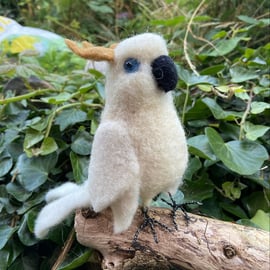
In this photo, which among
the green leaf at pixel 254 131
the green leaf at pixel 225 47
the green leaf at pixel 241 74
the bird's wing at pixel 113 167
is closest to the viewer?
the bird's wing at pixel 113 167

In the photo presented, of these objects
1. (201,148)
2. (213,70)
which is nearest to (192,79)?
(213,70)

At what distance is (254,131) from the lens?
0.63m

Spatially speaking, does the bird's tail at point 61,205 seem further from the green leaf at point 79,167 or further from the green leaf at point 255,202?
the green leaf at point 255,202

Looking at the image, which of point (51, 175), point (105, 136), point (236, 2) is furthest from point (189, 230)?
point (236, 2)

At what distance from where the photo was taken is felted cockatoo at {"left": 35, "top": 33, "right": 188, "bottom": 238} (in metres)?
0.40

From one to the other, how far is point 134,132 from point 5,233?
284 millimetres

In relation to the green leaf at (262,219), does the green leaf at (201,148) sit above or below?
above

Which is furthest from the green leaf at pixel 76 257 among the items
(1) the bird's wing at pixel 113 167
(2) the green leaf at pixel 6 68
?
(2) the green leaf at pixel 6 68

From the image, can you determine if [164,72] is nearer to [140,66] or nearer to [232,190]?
[140,66]

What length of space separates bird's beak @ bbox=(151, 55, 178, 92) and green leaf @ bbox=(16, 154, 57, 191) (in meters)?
0.28

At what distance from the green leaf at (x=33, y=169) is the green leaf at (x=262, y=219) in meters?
0.33

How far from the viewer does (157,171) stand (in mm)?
409

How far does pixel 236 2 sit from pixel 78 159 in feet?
2.78

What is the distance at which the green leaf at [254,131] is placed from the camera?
61 centimetres
